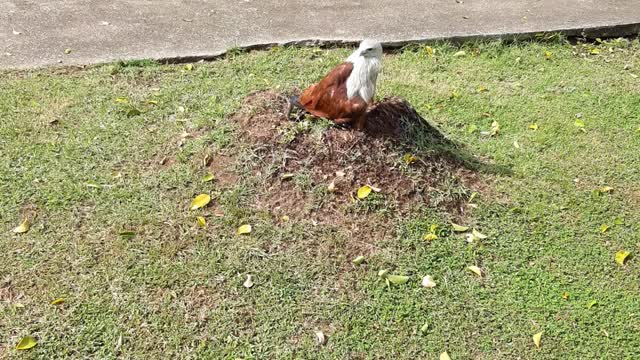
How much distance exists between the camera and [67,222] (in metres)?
3.46

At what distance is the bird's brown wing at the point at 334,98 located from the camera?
11.7 ft

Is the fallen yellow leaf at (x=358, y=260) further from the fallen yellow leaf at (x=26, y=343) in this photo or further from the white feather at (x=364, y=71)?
the fallen yellow leaf at (x=26, y=343)

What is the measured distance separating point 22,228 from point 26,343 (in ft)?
2.75

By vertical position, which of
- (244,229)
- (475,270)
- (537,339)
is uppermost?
(244,229)

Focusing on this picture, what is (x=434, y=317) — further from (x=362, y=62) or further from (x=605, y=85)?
(x=605, y=85)

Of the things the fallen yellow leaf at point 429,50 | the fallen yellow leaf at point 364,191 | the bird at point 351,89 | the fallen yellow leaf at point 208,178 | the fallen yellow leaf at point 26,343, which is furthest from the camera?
the fallen yellow leaf at point 429,50

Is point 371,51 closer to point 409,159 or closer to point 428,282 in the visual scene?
point 409,159

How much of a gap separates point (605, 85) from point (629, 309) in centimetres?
291

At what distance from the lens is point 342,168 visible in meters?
3.71

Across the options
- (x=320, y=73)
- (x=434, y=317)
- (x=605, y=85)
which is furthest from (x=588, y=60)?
(x=434, y=317)

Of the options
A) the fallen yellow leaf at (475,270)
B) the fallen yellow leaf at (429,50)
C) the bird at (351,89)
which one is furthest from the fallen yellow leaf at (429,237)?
the fallen yellow leaf at (429,50)

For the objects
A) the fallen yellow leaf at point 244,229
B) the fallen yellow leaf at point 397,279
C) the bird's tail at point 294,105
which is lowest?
the fallen yellow leaf at point 397,279

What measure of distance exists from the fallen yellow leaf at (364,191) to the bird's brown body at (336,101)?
1.29ft

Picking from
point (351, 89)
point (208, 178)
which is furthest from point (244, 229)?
point (351, 89)
